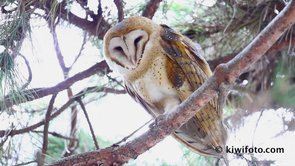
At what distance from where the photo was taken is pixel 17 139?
4.18 feet

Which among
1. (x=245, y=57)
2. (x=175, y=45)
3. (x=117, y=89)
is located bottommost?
(x=245, y=57)

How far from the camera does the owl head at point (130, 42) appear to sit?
3.80ft

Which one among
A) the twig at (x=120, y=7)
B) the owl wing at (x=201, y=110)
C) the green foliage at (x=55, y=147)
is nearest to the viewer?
the owl wing at (x=201, y=110)

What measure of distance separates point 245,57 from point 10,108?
0.50 metres

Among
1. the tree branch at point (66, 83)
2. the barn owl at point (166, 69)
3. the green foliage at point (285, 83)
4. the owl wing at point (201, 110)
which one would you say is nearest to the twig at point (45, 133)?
the tree branch at point (66, 83)

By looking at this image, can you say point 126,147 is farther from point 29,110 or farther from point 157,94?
point 29,110

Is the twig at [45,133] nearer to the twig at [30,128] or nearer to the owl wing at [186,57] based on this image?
the twig at [30,128]

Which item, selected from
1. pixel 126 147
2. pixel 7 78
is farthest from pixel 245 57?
pixel 7 78

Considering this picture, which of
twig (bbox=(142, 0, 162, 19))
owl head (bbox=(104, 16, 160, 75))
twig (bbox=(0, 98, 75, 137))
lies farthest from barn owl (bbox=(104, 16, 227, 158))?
twig (bbox=(0, 98, 75, 137))

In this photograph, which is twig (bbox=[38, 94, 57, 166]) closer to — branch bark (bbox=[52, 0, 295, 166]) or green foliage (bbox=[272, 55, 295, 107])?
branch bark (bbox=[52, 0, 295, 166])

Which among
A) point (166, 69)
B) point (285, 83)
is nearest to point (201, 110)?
point (166, 69)

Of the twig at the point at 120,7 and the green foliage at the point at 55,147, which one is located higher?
the twig at the point at 120,7

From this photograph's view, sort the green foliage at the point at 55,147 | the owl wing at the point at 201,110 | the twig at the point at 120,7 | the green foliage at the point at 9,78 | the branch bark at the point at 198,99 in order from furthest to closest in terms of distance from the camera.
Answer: the green foliage at the point at 55,147, the twig at the point at 120,7, the owl wing at the point at 201,110, the green foliage at the point at 9,78, the branch bark at the point at 198,99

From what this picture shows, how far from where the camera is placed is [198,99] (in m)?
0.91
